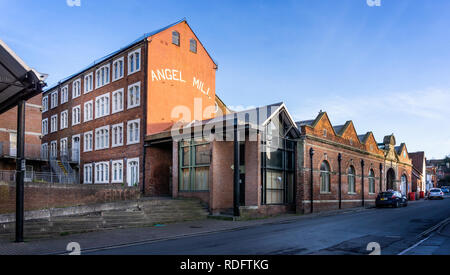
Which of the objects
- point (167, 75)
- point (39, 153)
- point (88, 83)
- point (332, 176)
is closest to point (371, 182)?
point (332, 176)

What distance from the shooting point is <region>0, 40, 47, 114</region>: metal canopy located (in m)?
12.3

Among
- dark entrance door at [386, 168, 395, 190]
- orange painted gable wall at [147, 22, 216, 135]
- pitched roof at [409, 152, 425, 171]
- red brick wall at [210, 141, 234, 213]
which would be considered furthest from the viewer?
pitched roof at [409, 152, 425, 171]

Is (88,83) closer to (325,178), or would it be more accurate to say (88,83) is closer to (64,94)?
(64,94)

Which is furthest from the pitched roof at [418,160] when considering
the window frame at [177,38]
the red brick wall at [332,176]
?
the window frame at [177,38]

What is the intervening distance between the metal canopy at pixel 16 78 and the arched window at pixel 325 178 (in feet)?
72.2

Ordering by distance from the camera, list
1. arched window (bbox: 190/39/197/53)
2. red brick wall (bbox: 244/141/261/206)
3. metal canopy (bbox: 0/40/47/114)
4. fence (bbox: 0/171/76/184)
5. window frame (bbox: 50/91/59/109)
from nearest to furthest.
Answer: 1. metal canopy (bbox: 0/40/47/114)
2. fence (bbox: 0/171/76/184)
3. red brick wall (bbox: 244/141/261/206)
4. arched window (bbox: 190/39/197/53)
5. window frame (bbox: 50/91/59/109)

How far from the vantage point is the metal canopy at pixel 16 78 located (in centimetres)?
1228

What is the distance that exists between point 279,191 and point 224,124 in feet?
21.8

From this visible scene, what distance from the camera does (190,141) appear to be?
2508 centimetres

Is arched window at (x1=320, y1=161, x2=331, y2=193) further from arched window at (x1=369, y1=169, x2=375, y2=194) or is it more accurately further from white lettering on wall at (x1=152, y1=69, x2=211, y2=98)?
white lettering on wall at (x1=152, y1=69, x2=211, y2=98)

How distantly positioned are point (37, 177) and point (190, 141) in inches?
479

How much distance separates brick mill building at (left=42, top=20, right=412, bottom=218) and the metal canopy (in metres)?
11.1

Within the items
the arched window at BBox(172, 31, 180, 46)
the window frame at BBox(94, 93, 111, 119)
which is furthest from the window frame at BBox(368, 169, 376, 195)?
the window frame at BBox(94, 93, 111, 119)

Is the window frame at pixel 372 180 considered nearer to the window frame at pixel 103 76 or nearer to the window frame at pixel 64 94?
the window frame at pixel 103 76
